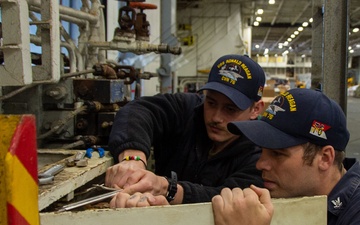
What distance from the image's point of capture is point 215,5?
677 centimetres

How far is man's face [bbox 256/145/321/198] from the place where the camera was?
0.96m

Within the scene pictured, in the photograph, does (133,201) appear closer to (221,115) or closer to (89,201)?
(89,201)

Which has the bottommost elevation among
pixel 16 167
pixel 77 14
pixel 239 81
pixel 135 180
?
pixel 135 180

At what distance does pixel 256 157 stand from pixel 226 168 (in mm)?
118

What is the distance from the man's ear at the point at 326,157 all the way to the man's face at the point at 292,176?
0.06 ft

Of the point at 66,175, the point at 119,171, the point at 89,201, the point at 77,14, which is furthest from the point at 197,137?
the point at 77,14

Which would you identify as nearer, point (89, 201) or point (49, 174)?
point (89, 201)

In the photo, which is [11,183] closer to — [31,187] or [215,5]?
[31,187]

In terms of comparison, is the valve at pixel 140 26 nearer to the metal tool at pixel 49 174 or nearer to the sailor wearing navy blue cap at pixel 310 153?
the metal tool at pixel 49 174

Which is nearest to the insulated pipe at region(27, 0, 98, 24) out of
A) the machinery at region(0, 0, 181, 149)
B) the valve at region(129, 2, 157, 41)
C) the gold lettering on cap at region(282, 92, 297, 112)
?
the machinery at region(0, 0, 181, 149)

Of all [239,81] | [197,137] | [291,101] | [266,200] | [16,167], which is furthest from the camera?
[197,137]

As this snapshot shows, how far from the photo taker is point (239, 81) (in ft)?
4.41

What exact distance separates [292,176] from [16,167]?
635mm

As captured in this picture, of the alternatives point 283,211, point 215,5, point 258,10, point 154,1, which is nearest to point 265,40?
point 258,10
